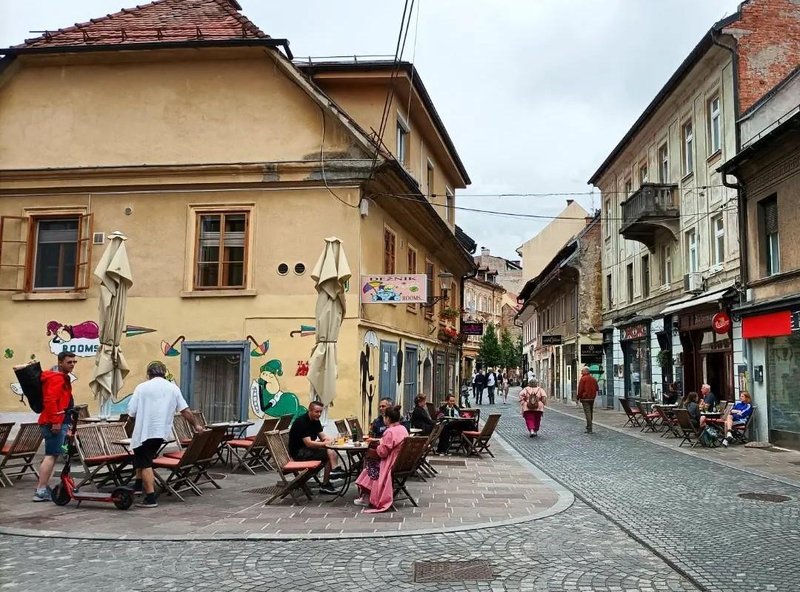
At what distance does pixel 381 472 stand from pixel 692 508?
3862 mm

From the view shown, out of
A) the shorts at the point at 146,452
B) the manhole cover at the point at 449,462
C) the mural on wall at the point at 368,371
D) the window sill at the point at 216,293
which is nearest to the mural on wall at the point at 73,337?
the window sill at the point at 216,293

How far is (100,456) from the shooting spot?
957cm

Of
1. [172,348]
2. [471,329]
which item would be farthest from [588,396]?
[172,348]

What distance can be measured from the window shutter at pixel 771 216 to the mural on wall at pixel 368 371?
9.45m

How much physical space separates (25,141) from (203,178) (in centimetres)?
425

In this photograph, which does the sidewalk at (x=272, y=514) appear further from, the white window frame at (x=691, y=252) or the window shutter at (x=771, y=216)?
the white window frame at (x=691, y=252)

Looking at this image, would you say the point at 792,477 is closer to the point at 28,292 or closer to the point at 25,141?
the point at 28,292

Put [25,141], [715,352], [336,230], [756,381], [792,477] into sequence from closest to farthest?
[792,477] < [336,230] < [25,141] < [756,381] < [715,352]

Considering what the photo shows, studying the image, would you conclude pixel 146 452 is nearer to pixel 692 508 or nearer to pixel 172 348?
pixel 692 508

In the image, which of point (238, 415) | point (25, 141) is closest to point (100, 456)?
point (238, 415)

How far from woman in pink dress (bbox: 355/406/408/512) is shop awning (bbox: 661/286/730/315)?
1313cm

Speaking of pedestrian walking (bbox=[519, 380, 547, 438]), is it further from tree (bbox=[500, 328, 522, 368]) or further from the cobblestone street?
tree (bbox=[500, 328, 522, 368])

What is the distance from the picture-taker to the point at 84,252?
15875 millimetres

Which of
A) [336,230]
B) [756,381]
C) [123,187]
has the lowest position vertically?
[756,381]
